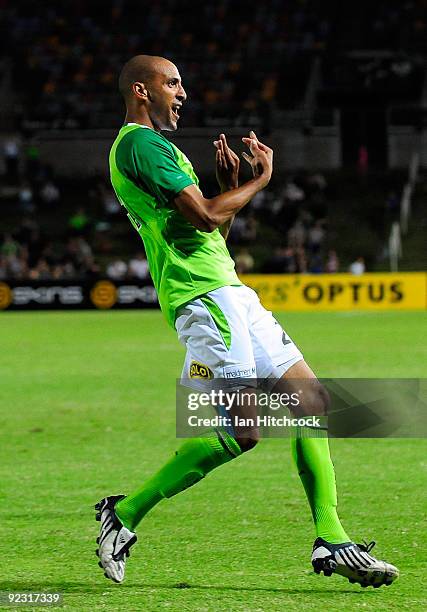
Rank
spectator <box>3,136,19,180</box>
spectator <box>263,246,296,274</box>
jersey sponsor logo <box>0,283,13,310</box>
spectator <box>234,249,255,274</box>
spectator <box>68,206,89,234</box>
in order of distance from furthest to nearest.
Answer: spectator <box>3,136,19,180</box> → spectator <box>68,206,89,234</box> → spectator <box>234,249,255,274</box> → spectator <box>263,246,296,274</box> → jersey sponsor logo <box>0,283,13,310</box>

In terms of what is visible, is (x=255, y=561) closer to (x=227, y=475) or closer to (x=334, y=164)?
(x=227, y=475)

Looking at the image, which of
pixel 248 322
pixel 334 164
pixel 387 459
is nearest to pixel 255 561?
pixel 248 322

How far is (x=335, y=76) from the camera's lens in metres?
39.0

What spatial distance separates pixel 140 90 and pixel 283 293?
22.5 m

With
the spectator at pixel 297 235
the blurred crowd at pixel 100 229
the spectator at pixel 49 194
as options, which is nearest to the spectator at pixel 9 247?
the blurred crowd at pixel 100 229

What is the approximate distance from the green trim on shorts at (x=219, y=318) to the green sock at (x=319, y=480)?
515mm

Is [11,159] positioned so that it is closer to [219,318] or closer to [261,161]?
[261,161]

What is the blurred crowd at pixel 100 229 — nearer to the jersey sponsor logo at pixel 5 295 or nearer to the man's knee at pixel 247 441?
the jersey sponsor logo at pixel 5 295

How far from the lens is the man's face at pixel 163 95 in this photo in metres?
5.11

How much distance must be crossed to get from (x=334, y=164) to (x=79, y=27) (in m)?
10.8

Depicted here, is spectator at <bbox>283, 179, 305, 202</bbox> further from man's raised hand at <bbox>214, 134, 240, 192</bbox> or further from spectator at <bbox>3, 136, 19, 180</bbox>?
man's raised hand at <bbox>214, 134, 240, 192</bbox>

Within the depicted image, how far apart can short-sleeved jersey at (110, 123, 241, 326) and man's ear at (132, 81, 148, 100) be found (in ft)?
0.45

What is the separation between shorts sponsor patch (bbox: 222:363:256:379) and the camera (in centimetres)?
486

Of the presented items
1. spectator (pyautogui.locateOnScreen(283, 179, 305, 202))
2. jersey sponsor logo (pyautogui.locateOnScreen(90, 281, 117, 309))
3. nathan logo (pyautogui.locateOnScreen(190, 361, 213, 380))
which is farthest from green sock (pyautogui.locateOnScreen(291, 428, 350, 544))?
spectator (pyautogui.locateOnScreen(283, 179, 305, 202))
